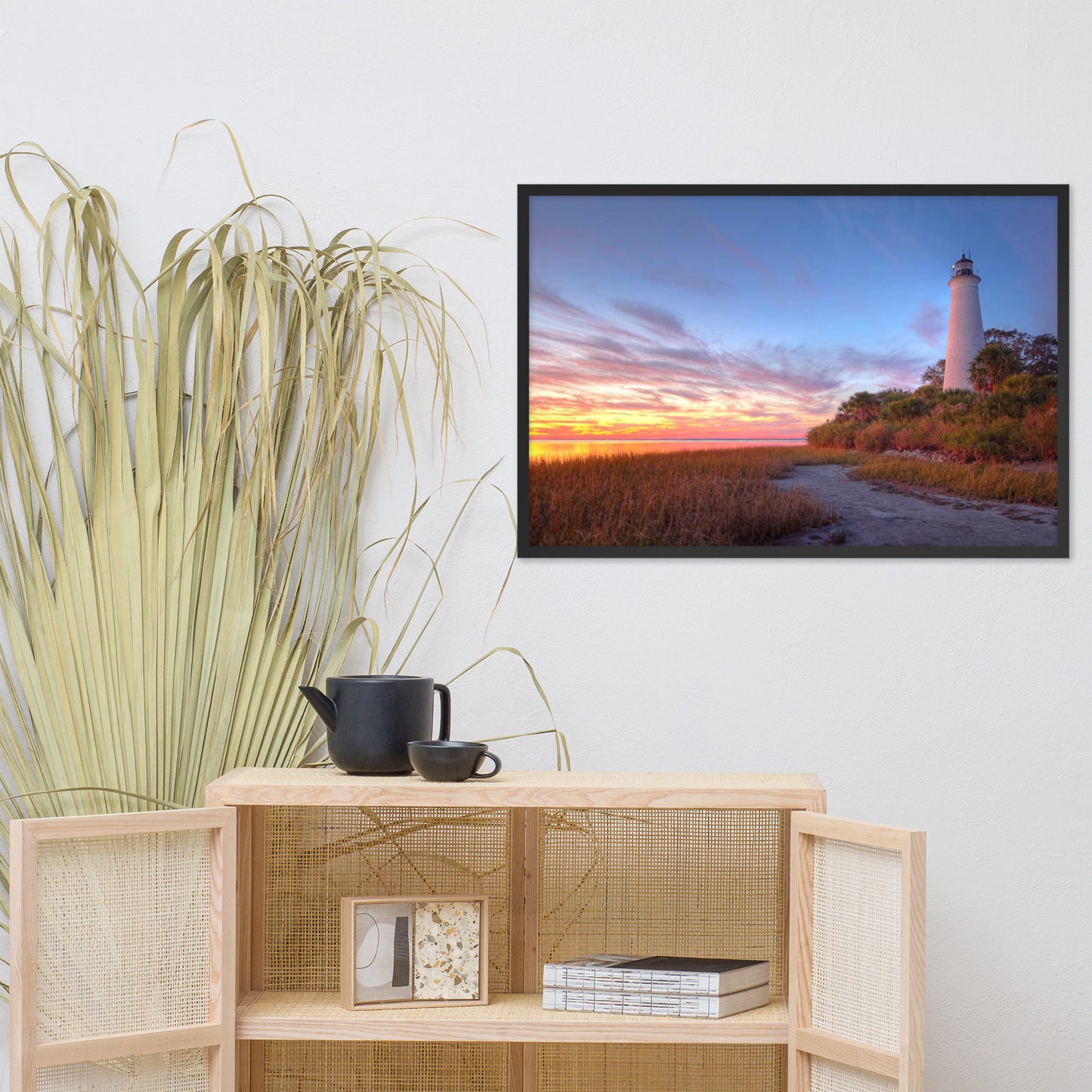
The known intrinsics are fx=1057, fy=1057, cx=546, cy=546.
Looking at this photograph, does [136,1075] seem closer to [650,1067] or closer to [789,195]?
[650,1067]

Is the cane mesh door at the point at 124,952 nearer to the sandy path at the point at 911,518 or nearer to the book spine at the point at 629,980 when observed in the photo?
the book spine at the point at 629,980

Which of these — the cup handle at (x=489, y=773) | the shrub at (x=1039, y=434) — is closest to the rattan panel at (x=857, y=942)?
the cup handle at (x=489, y=773)

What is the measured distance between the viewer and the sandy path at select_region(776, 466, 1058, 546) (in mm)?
1895

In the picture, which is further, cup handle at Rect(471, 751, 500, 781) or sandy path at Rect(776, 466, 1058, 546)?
sandy path at Rect(776, 466, 1058, 546)

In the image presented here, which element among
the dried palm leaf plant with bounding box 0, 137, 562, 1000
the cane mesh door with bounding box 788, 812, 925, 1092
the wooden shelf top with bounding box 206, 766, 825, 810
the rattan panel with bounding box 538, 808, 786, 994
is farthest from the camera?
the dried palm leaf plant with bounding box 0, 137, 562, 1000

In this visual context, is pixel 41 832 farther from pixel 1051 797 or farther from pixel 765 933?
pixel 1051 797

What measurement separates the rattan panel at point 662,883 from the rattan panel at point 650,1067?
0.45ft

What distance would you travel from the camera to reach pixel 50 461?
6.29 ft

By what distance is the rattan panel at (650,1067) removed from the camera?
1.59 m

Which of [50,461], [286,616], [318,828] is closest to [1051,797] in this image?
[318,828]

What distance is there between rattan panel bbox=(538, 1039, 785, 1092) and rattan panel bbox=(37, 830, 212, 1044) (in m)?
0.54

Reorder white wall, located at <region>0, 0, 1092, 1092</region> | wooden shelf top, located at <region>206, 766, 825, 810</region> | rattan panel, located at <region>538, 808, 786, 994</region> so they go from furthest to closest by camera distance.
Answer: white wall, located at <region>0, 0, 1092, 1092</region> < rattan panel, located at <region>538, 808, 786, 994</region> < wooden shelf top, located at <region>206, 766, 825, 810</region>

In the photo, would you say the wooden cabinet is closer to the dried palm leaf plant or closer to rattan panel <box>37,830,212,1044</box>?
rattan panel <box>37,830,212,1044</box>

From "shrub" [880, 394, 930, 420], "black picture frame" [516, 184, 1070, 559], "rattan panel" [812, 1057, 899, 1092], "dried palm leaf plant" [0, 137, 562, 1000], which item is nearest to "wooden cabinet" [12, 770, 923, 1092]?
"rattan panel" [812, 1057, 899, 1092]
